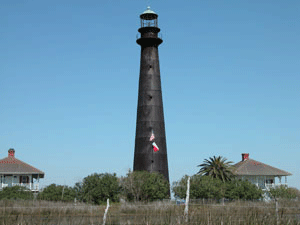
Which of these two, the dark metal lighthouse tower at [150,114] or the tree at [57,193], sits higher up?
the dark metal lighthouse tower at [150,114]

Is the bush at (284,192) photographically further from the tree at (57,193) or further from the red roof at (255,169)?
the tree at (57,193)

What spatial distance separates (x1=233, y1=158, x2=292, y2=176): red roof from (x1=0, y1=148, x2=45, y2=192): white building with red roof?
1095 inches

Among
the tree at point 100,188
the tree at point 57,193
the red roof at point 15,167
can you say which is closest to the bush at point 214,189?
the tree at point 100,188

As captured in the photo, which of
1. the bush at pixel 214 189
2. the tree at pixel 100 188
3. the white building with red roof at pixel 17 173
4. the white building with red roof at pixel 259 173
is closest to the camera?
the tree at pixel 100 188

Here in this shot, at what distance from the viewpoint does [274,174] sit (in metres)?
62.2

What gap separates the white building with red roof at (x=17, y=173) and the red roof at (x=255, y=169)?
Answer: 27.8m

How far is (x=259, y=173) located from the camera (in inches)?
2406

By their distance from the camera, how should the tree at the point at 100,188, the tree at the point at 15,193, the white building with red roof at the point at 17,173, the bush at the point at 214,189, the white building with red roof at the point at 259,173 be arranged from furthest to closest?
the white building with red roof at the point at 259,173, the white building with red roof at the point at 17,173, the bush at the point at 214,189, the tree at the point at 100,188, the tree at the point at 15,193

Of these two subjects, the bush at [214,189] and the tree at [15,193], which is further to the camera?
the bush at [214,189]

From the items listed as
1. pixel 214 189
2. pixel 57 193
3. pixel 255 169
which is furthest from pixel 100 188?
pixel 255 169

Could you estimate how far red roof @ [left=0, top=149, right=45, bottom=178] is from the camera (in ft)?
173

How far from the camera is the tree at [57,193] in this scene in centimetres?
4297

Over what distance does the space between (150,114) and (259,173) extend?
23857 millimetres

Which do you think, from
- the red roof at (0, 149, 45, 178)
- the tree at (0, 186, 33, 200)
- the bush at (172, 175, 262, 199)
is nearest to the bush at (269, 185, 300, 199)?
the bush at (172, 175, 262, 199)
